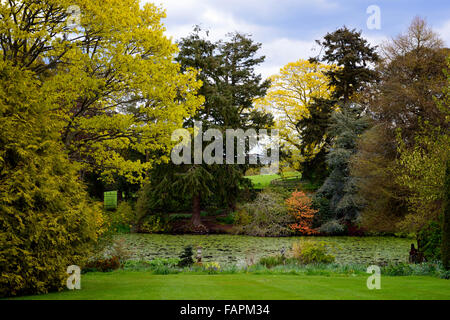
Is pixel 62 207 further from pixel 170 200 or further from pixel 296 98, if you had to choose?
pixel 296 98

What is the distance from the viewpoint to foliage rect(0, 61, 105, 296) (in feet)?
23.1

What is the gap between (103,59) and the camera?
12.2 meters

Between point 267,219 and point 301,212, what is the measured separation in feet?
8.46

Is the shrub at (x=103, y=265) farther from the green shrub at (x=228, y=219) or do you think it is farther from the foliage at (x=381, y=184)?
the green shrub at (x=228, y=219)

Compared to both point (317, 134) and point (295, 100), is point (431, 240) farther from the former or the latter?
point (295, 100)

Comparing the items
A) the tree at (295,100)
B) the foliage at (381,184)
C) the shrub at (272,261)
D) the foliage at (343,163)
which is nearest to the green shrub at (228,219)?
the foliage at (343,163)

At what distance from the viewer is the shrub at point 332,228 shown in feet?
92.6

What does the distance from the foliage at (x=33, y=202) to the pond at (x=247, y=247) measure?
927 centimetres

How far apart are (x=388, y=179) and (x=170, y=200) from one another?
14.9 metres

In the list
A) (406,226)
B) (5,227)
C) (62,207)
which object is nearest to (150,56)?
(62,207)

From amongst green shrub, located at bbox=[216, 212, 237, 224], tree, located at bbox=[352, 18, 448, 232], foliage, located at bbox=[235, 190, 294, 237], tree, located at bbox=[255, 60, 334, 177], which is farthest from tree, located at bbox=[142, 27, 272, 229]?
tree, located at bbox=[352, 18, 448, 232]

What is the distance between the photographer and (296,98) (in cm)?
3919

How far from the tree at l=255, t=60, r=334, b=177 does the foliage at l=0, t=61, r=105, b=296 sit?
29322 millimetres

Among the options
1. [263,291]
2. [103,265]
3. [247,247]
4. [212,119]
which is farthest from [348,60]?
[263,291]
